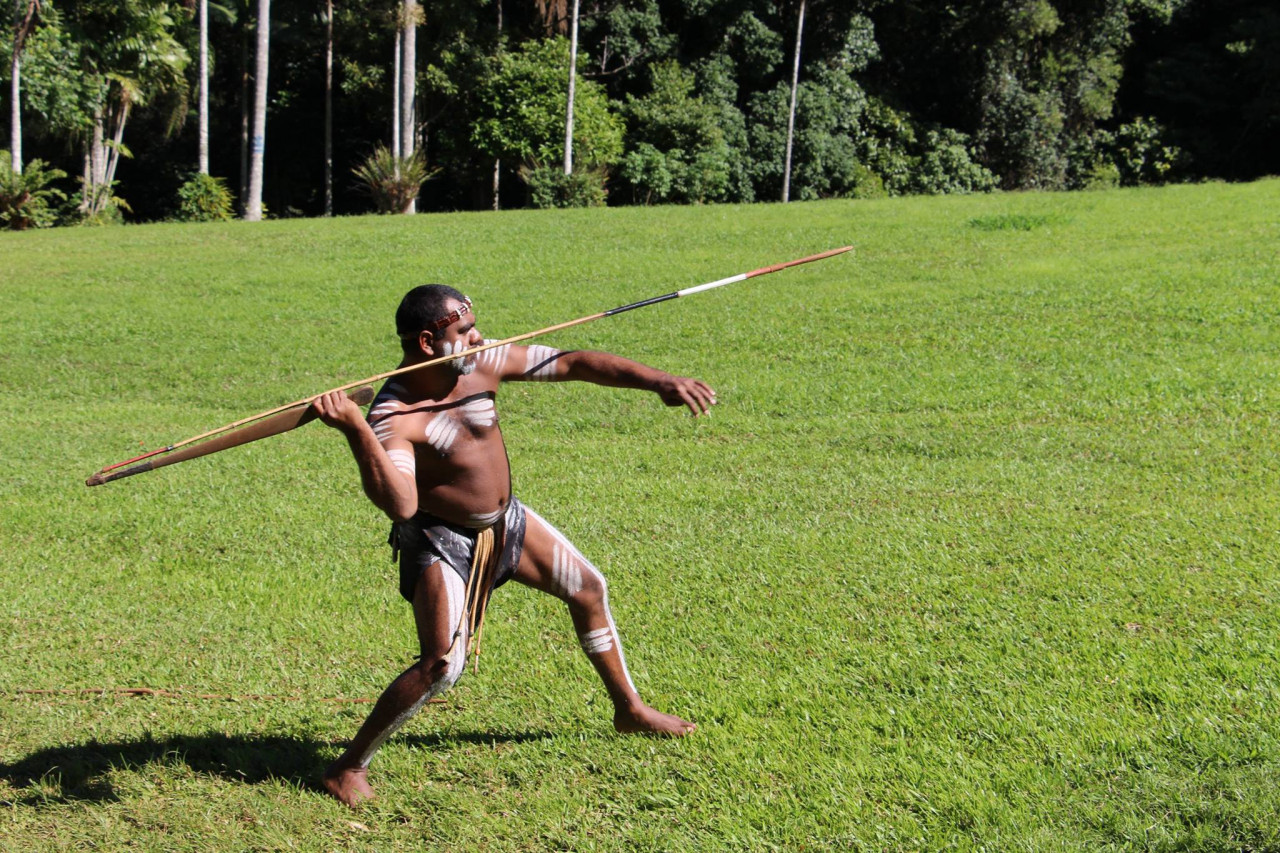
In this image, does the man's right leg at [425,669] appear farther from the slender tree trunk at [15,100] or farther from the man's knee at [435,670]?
the slender tree trunk at [15,100]

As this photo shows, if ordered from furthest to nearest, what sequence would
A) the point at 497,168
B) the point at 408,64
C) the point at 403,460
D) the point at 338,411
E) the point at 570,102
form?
the point at 497,168 → the point at 570,102 → the point at 408,64 → the point at 403,460 → the point at 338,411

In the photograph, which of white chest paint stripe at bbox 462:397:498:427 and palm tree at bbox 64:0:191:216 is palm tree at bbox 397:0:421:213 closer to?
palm tree at bbox 64:0:191:216

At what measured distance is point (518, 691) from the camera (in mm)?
5219

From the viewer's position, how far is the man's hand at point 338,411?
3713 millimetres

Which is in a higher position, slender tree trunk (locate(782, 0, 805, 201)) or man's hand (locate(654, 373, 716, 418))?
slender tree trunk (locate(782, 0, 805, 201))

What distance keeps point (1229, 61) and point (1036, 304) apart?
87.5 ft

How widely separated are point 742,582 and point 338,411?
3148 mm

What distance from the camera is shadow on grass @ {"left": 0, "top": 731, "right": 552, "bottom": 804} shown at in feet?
14.9

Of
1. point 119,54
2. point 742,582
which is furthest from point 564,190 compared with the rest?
point 742,582

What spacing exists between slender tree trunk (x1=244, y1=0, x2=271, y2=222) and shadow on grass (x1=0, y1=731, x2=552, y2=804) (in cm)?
2151

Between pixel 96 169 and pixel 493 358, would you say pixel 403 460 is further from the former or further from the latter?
pixel 96 169

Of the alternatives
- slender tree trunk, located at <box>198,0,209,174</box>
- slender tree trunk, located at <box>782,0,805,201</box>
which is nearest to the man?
slender tree trunk, located at <box>198,0,209,174</box>

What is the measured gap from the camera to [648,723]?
4664 millimetres

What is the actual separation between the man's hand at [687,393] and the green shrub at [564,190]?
21.4 metres
